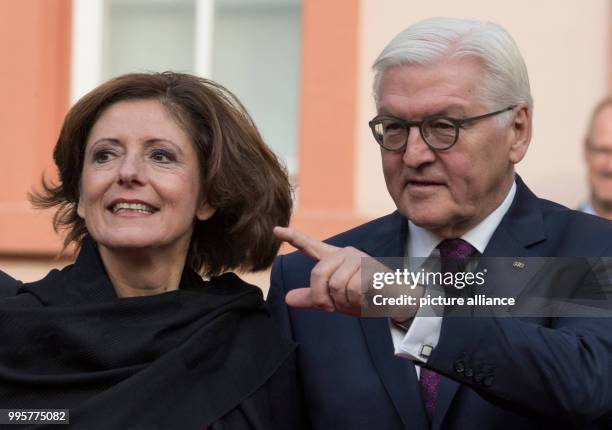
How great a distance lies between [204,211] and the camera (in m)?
3.71

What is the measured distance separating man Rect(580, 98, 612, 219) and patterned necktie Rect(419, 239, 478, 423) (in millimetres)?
2213

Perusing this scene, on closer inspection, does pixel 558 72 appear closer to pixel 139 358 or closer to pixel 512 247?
pixel 512 247

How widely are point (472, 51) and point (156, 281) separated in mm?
1084

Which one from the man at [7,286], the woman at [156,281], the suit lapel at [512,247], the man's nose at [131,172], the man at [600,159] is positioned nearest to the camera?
the suit lapel at [512,247]

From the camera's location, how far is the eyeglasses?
3248 mm

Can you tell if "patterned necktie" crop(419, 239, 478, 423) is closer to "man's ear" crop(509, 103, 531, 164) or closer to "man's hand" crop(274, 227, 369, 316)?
"man's ear" crop(509, 103, 531, 164)

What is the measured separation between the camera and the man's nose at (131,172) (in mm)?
3436

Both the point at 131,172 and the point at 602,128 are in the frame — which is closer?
the point at 131,172

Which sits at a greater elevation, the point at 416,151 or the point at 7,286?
the point at 416,151

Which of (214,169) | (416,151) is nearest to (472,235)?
(416,151)

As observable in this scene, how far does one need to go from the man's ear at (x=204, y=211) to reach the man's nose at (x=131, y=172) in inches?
11.1

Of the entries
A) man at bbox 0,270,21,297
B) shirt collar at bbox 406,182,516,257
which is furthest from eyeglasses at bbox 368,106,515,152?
man at bbox 0,270,21,297

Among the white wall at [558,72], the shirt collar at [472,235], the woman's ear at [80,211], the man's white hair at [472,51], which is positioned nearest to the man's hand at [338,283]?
the shirt collar at [472,235]

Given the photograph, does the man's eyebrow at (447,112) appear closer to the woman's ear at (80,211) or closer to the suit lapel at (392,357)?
the suit lapel at (392,357)
